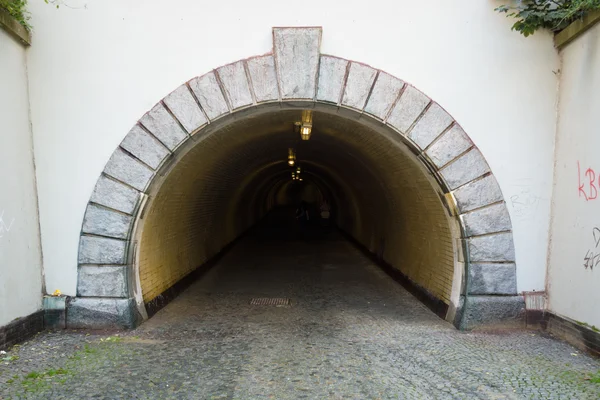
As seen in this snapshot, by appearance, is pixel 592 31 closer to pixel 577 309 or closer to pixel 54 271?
pixel 577 309

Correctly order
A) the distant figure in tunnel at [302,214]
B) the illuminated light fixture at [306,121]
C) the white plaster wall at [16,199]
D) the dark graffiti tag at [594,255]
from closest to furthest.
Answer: the dark graffiti tag at [594,255] → the white plaster wall at [16,199] → the illuminated light fixture at [306,121] → the distant figure in tunnel at [302,214]

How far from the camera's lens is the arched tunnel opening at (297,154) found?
5.61 m

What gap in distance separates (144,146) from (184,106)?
72 cm

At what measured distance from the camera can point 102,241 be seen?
5.17m

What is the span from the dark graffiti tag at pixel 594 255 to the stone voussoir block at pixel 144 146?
16.6 feet

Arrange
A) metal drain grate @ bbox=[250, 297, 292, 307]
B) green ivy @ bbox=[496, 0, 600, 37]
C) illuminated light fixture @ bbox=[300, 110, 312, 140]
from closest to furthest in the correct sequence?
green ivy @ bbox=[496, 0, 600, 37], illuminated light fixture @ bbox=[300, 110, 312, 140], metal drain grate @ bbox=[250, 297, 292, 307]

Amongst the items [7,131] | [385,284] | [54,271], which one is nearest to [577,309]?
[385,284]

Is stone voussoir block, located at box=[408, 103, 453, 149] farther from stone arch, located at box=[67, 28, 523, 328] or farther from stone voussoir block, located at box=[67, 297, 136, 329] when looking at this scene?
stone voussoir block, located at box=[67, 297, 136, 329]

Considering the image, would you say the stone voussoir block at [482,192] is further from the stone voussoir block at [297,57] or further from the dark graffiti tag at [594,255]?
the stone voussoir block at [297,57]

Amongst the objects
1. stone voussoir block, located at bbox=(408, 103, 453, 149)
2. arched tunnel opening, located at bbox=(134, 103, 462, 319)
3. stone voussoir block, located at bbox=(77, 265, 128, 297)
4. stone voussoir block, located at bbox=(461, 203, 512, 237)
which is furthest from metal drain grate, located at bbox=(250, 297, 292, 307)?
stone voussoir block, located at bbox=(408, 103, 453, 149)

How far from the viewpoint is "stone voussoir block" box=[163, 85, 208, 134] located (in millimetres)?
5141

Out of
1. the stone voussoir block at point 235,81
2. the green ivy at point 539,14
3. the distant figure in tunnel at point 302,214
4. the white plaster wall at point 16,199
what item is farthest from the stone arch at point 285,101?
the distant figure in tunnel at point 302,214

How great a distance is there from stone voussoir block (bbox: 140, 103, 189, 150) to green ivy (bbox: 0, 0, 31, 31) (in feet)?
5.90

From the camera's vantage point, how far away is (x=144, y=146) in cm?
518
